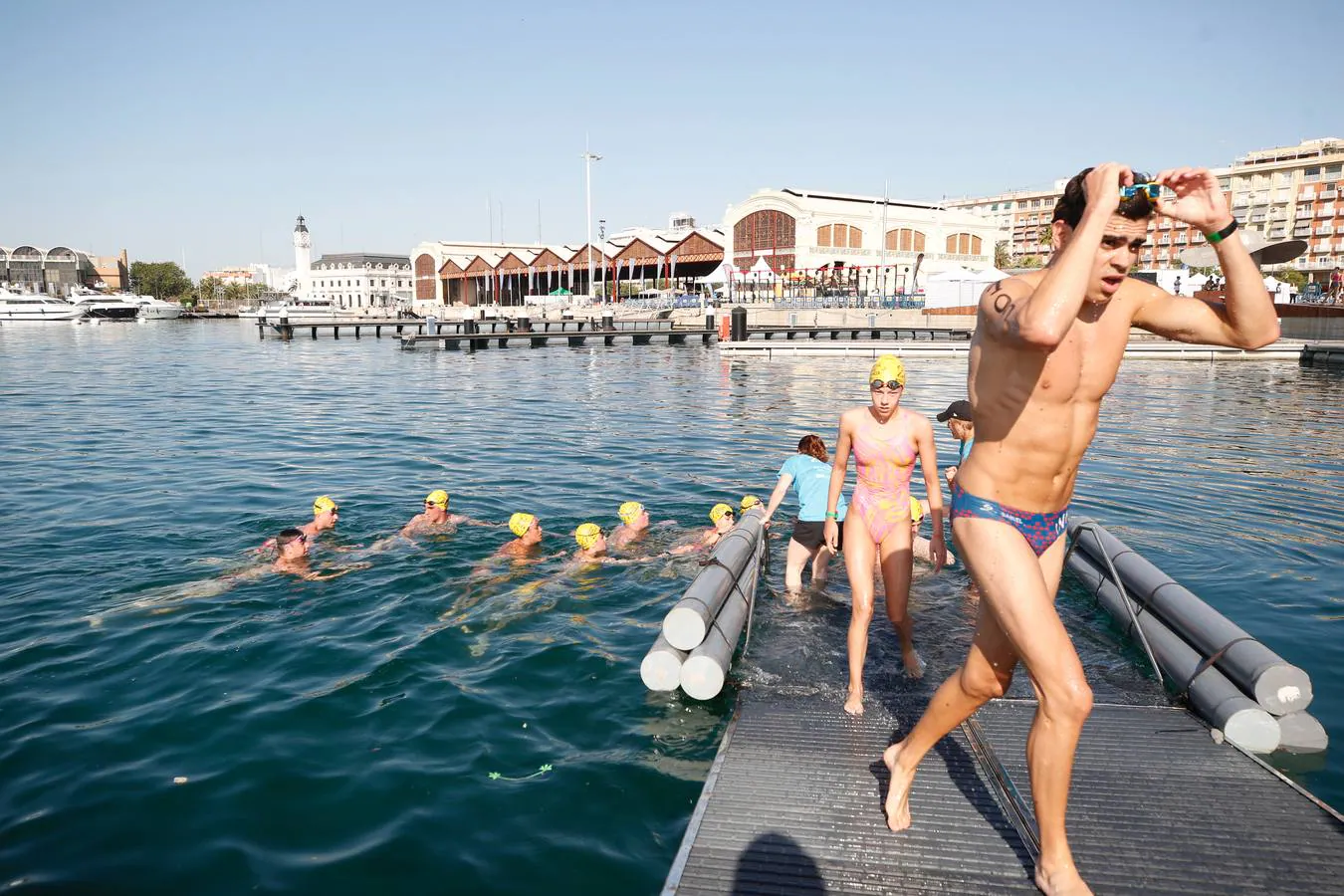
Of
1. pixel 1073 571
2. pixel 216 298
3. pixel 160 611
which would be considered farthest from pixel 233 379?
pixel 216 298

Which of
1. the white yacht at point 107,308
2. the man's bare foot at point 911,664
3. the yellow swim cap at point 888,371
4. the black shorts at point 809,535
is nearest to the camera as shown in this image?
the yellow swim cap at point 888,371

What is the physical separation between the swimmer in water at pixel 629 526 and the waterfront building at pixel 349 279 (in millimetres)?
164656

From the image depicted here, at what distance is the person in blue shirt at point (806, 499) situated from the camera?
7.62 meters

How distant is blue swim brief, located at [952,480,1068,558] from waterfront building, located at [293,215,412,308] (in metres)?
171

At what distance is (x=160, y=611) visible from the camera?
799cm

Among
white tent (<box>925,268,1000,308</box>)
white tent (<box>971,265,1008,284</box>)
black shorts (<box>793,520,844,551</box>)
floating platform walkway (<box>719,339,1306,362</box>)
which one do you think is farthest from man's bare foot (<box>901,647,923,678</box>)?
white tent (<box>925,268,1000,308</box>)

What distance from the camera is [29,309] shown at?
91.8 metres

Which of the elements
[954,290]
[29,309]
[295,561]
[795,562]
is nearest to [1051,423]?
[795,562]

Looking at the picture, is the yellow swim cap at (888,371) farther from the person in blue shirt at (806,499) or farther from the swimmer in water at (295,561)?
the swimmer in water at (295,561)

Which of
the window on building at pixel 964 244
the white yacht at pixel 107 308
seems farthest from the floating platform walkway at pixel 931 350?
the white yacht at pixel 107 308

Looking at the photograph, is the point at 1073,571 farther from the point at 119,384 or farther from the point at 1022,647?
the point at 119,384

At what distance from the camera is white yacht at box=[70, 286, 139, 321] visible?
329 feet

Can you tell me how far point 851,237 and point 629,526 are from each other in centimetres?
7138

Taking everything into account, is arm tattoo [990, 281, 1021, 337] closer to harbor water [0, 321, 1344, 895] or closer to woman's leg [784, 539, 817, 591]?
harbor water [0, 321, 1344, 895]
